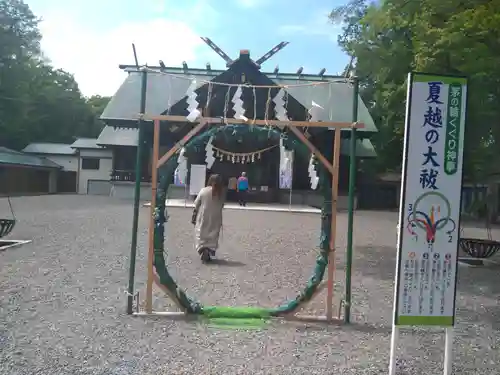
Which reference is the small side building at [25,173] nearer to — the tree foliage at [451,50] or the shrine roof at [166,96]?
the shrine roof at [166,96]

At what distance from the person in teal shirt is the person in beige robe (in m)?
11.1

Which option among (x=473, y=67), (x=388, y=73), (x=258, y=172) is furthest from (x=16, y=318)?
(x=258, y=172)

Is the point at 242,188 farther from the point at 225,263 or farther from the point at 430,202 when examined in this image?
the point at 430,202

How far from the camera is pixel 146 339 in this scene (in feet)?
14.9

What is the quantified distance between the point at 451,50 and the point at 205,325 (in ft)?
22.4

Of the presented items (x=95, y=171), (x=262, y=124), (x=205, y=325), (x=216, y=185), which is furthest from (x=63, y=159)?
(x=205, y=325)

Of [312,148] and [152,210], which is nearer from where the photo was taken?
[312,148]

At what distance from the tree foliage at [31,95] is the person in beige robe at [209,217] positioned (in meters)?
32.2

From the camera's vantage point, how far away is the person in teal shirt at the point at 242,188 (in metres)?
19.8

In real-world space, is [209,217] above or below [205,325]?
above

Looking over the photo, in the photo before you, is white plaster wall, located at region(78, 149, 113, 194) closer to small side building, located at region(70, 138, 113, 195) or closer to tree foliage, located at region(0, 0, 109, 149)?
small side building, located at region(70, 138, 113, 195)

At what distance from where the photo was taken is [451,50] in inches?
348

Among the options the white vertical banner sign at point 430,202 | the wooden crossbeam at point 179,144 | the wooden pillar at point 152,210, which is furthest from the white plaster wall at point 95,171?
the white vertical banner sign at point 430,202

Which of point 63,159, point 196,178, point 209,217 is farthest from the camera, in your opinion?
point 63,159
